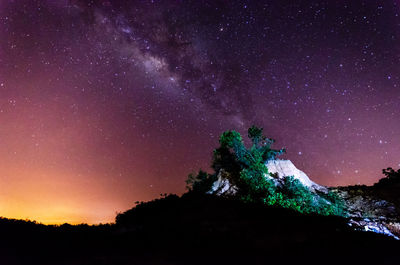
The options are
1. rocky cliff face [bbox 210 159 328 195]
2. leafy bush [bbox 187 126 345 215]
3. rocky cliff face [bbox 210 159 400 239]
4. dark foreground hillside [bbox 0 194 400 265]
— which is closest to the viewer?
dark foreground hillside [bbox 0 194 400 265]

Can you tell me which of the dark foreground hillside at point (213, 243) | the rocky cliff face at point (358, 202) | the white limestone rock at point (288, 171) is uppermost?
the white limestone rock at point (288, 171)

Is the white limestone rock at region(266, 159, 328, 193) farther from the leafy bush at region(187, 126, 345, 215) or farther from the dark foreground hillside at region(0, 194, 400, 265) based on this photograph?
the dark foreground hillside at region(0, 194, 400, 265)

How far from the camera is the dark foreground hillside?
9.55 metres

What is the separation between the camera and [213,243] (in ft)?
39.8

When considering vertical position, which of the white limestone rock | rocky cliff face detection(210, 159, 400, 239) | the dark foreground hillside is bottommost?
the dark foreground hillside

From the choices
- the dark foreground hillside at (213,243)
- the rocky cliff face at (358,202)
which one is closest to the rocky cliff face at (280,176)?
the rocky cliff face at (358,202)

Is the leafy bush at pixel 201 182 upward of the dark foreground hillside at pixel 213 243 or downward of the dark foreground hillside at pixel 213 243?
upward

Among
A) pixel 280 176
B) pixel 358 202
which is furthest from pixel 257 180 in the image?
pixel 358 202

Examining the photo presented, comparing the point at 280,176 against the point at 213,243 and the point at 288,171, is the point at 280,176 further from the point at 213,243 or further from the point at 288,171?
the point at 213,243

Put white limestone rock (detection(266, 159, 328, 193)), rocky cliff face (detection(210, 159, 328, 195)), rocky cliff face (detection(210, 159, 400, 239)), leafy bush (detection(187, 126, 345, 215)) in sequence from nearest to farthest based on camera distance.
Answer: rocky cliff face (detection(210, 159, 400, 239))
leafy bush (detection(187, 126, 345, 215))
rocky cliff face (detection(210, 159, 328, 195))
white limestone rock (detection(266, 159, 328, 193))

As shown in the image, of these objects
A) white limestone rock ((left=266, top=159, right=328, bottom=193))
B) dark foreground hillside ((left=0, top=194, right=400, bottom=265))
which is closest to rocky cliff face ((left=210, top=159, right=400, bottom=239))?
white limestone rock ((left=266, top=159, right=328, bottom=193))

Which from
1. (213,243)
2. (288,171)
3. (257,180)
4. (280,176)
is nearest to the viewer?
(213,243)

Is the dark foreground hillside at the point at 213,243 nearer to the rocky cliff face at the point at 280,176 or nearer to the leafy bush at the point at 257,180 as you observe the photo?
the leafy bush at the point at 257,180

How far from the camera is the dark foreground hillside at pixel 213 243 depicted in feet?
31.3
